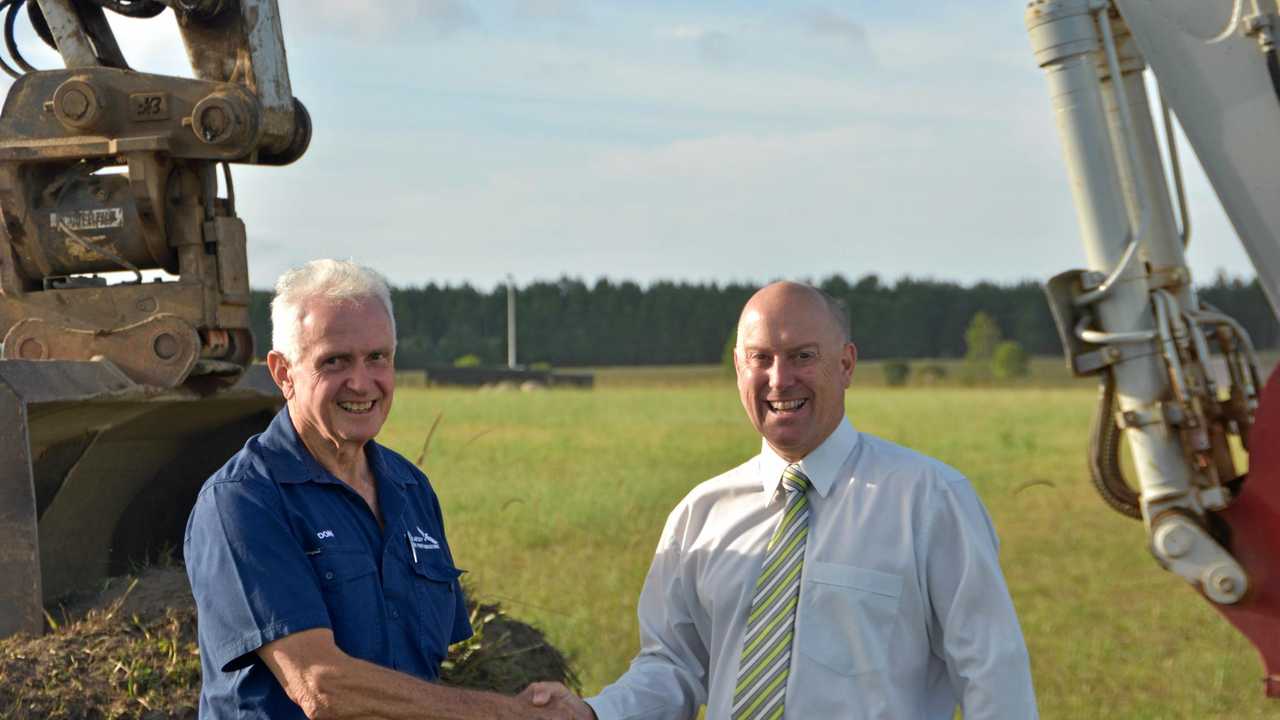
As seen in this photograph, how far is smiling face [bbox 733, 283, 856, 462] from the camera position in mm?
3145

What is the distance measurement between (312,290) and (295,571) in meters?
0.57

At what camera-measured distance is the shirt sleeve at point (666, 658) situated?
329 cm

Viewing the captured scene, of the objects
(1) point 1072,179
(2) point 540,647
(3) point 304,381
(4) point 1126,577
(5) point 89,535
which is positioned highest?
(1) point 1072,179

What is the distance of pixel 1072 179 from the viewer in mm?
5418

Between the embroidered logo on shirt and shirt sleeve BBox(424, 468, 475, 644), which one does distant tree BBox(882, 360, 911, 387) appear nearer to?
shirt sleeve BBox(424, 468, 475, 644)

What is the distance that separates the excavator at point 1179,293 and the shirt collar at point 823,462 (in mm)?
2401

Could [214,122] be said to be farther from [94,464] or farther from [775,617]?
[775,617]

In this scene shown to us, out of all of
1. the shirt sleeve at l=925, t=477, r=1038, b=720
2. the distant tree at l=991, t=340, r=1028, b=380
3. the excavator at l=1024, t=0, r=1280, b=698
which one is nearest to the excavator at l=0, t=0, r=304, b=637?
the excavator at l=1024, t=0, r=1280, b=698

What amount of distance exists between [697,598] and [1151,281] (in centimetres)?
279

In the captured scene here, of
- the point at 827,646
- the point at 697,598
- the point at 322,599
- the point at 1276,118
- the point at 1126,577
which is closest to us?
the point at 322,599

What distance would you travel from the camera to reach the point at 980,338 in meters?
71.4

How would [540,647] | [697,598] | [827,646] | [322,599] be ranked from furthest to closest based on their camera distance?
[540,647], [697,598], [827,646], [322,599]

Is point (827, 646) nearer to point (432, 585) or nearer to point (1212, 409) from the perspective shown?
point (432, 585)

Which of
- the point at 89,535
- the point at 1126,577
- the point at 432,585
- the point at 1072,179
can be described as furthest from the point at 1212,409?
the point at 1126,577
